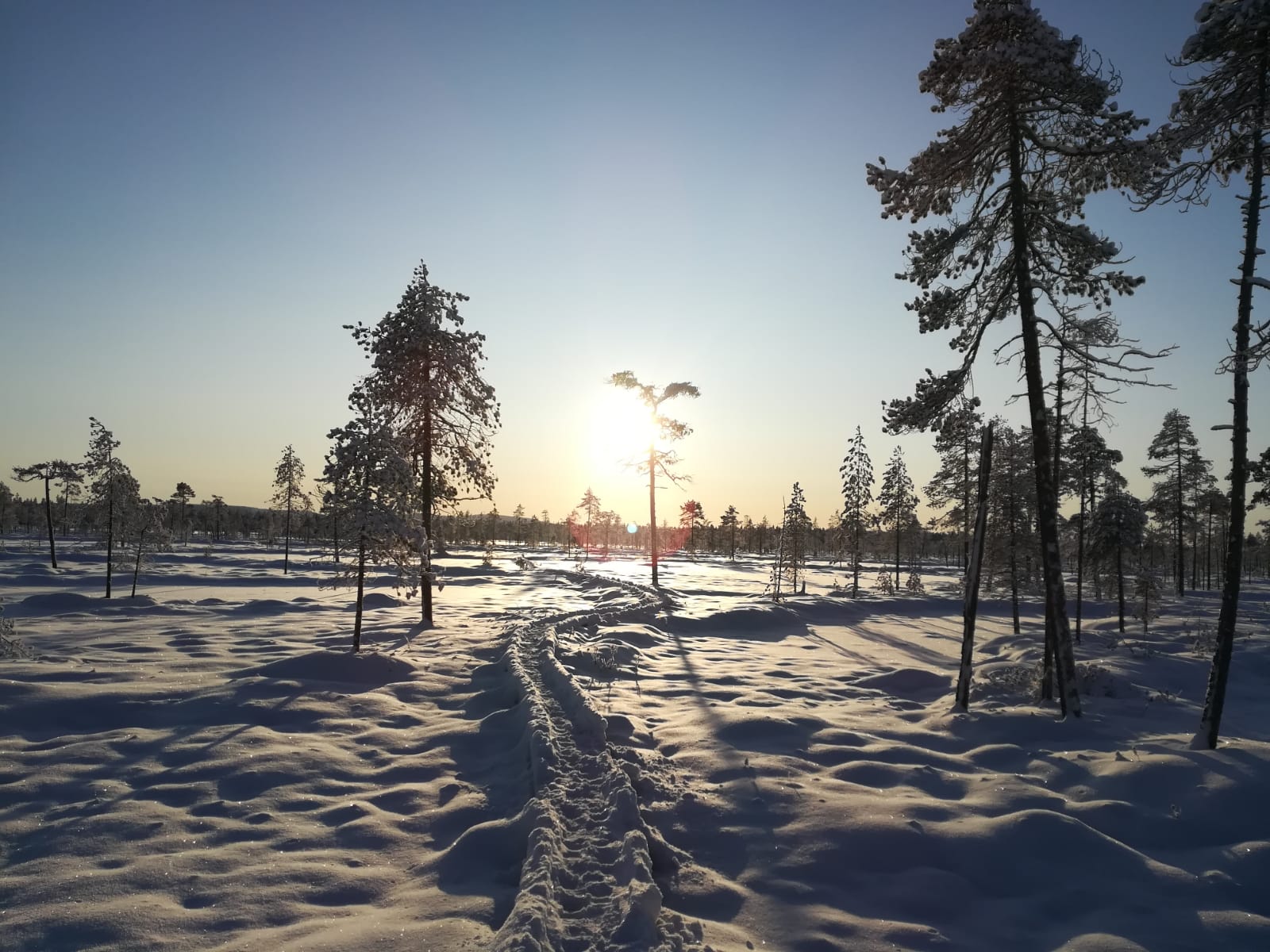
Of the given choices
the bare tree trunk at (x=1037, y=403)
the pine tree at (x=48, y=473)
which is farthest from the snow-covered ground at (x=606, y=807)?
the pine tree at (x=48, y=473)

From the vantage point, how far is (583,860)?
16.7ft

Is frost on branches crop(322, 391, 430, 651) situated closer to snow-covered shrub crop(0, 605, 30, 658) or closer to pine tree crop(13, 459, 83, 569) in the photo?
snow-covered shrub crop(0, 605, 30, 658)

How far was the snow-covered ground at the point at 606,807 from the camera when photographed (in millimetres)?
4383

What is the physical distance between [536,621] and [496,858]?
14.6 m

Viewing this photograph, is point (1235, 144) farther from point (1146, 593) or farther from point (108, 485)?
point (108, 485)

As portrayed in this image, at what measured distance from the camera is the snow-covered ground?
4.38 metres

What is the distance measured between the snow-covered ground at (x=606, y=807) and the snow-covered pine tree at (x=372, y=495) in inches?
112

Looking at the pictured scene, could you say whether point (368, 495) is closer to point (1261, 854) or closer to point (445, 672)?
point (445, 672)

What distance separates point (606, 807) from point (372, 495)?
436 inches

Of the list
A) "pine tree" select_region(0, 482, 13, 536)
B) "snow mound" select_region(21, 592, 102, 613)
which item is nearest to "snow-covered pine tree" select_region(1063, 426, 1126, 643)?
"snow mound" select_region(21, 592, 102, 613)

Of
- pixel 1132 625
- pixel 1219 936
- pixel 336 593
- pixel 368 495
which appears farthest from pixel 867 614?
pixel 336 593

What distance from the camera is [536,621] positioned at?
19.8 meters

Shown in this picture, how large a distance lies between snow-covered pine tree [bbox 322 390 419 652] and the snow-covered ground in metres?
2.85

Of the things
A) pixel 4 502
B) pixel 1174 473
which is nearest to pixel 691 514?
pixel 1174 473
